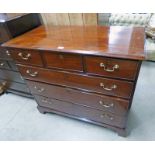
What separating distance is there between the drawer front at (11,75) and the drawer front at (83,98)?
369 mm

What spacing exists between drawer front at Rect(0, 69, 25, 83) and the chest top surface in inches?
24.2

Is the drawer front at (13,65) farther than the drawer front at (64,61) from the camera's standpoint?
Yes

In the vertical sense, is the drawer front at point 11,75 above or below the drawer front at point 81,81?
below

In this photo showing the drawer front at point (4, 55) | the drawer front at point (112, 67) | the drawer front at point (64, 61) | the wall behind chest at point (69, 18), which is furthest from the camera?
the drawer front at point (4, 55)

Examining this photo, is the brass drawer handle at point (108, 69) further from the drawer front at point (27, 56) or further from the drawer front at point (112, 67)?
the drawer front at point (27, 56)

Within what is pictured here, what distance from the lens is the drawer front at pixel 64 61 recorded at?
3.27 ft

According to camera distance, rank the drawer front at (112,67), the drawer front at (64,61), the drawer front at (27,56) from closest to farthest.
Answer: the drawer front at (112,67) < the drawer front at (64,61) < the drawer front at (27,56)

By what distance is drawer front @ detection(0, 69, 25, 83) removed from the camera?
1.72m

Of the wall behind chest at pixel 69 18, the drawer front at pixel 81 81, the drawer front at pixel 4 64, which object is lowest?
the drawer front at pixel 4 64

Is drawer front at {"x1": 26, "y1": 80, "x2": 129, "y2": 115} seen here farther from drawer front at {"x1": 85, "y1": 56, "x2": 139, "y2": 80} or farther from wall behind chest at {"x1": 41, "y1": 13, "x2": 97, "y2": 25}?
wall behind chest at {"x1": 41, "y1": 13, "x2": 97, "y2": 25}

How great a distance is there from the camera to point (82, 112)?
143 centimetres

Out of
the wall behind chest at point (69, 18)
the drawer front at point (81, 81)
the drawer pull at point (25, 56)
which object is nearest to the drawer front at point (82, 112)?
the drawer front at point (81, 81)
